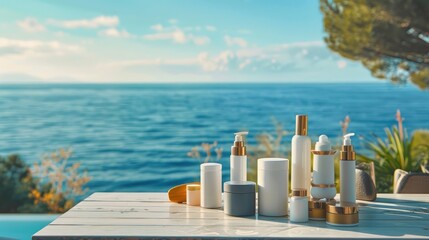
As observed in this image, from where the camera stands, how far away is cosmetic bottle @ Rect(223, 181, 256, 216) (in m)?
1.61

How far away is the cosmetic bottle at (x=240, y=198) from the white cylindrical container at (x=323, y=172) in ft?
0.56

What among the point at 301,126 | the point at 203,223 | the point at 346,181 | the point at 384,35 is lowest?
the point at 203,223

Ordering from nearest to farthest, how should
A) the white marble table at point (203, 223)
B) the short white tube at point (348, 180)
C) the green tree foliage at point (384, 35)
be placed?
the white marble table at point (203, 223) → the short white tube at point (348, 180) → the green tree foliage at point (384, 35)

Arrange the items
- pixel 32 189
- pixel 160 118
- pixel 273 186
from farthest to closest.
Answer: pixel 160 118, pixel 32 189, pixel 273 186

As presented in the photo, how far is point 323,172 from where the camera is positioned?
161 cm

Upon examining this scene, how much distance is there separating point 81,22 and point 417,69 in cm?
968

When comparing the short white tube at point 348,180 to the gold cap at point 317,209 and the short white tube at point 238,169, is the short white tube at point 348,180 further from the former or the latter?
the short white tube at point 238,169

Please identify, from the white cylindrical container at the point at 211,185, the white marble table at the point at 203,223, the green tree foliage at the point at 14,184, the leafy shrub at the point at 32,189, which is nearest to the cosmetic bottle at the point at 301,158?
the white marble table at the point at 203,223

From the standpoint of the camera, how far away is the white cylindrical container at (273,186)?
5.20 feet

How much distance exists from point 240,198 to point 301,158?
0.20 meters

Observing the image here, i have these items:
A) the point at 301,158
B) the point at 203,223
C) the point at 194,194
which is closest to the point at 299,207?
the point at 301,158

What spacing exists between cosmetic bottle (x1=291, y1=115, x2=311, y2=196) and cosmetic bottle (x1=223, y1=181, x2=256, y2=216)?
0.40 ft

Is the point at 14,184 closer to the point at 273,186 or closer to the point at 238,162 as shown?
the point at 238,162

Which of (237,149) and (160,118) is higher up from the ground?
(160,118)
